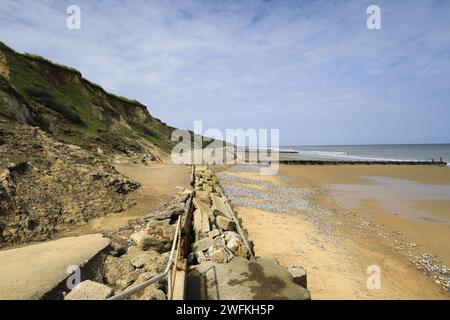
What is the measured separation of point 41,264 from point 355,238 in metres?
10.4

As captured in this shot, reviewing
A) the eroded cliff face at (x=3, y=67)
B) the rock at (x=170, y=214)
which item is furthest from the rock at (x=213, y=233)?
the eroded cliff face at (x=3, y=67)

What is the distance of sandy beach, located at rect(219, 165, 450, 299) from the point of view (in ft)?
24.0

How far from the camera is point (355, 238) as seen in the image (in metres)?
11.0

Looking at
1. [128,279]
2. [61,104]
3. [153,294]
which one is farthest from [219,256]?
[61,104]

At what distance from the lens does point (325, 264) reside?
26.7 feet

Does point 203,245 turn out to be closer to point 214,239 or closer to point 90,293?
point 214,239

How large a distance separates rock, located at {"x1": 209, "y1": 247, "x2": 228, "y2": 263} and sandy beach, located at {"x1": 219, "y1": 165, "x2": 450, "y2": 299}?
7.60 feet

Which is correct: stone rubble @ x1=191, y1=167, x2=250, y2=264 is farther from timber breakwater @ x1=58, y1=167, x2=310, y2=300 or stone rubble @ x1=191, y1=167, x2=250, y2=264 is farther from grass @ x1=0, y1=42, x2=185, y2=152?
grass @ x1=0, y1=42, x2=185, y2=152

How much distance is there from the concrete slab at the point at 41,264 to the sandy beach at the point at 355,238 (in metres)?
5.03

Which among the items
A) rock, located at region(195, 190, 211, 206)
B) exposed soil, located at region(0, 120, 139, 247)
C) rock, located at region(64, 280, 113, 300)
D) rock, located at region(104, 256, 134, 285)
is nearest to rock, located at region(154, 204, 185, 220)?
rock, located at region(104, 256, 134, 285)

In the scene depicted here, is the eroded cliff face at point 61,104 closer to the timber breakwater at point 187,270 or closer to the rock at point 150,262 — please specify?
the timber breakwater at point 187,270

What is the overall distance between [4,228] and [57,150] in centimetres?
592
